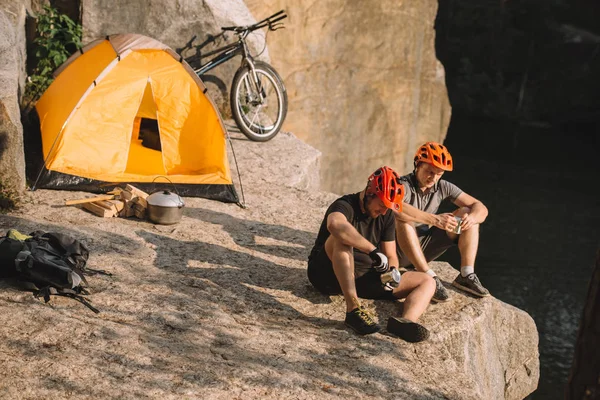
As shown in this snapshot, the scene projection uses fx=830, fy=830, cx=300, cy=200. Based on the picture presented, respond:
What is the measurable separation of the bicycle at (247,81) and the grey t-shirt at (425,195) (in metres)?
4.39

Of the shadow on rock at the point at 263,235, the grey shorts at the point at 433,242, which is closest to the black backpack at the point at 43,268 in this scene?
the shadow on rock at the point at 263,235

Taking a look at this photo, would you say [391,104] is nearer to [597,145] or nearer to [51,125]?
[51,125]

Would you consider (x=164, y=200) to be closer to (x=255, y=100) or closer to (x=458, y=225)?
(x=458, y=225)

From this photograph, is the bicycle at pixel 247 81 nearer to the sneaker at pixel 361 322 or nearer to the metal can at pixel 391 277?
the metal can at pixel 391 277

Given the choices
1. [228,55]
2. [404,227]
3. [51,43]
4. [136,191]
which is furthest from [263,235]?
[51,43]

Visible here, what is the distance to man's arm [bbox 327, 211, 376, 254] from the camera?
245 inches

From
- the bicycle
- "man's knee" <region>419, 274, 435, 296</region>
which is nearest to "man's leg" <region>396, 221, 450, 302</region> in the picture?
"man's knee" <region>419, 274, 435, 296</region>

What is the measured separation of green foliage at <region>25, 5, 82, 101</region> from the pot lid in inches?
134

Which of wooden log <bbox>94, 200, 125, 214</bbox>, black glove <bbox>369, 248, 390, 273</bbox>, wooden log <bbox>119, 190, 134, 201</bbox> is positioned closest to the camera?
A: black glove <bbox>369, 248, 390, 273</bbox>

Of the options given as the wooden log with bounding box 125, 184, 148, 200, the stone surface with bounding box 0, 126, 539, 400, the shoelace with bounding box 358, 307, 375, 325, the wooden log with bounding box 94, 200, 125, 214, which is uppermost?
the wooden log with bounding box 125, 184, 148, 200

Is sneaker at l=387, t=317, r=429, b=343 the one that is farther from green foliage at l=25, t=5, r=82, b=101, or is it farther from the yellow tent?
green foliage at l=25, t=5, r=82, b=101

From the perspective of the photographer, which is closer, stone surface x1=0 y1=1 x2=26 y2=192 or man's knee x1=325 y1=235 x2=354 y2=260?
man's knee x1=325 y1=235 x2=354 y2=260

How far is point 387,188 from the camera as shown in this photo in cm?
626

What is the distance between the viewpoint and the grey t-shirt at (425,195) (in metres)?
7.39
